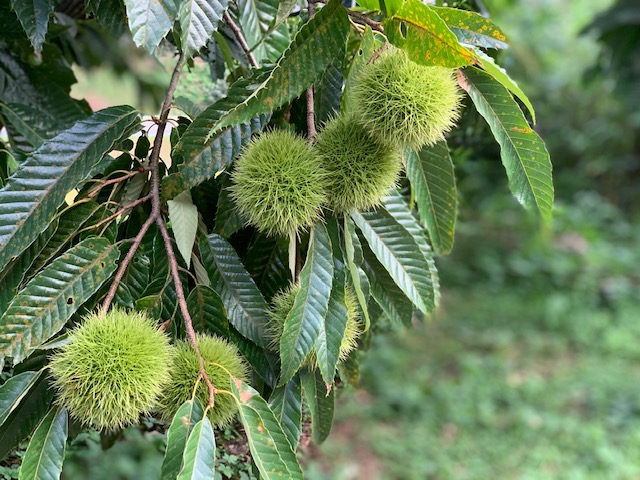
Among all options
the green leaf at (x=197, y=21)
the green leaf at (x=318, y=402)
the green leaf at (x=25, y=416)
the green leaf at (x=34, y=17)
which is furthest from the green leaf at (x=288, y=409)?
the green leaf at (x=34, y=17)

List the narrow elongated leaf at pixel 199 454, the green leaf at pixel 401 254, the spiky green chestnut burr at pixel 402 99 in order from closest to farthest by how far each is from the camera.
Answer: the narrow elongated leaf at pixel 199 454, the spiky green chestnut burr at pixel 402 99, the green leaf at pixel 401 254

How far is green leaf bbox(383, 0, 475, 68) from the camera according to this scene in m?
0.63

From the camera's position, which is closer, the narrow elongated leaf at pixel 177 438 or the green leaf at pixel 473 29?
the narrow elongated leaf at pixel 177 438

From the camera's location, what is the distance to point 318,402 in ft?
2.72

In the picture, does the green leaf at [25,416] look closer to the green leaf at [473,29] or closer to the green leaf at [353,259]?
the green leaf at [353,259]

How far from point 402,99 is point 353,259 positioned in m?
0.19

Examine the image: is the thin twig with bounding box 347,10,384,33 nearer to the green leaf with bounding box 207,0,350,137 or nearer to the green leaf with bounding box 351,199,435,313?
the green leaf with bounding box 207,0,350,137

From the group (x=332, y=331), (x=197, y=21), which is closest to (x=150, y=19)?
(x=197, y=21)

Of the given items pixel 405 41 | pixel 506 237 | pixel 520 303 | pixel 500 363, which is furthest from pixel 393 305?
pixel 506 237

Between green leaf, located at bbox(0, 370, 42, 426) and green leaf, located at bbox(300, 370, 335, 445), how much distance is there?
0.93ft

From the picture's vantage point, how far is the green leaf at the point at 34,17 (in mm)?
839

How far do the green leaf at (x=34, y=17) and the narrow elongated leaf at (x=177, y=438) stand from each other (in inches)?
19.4

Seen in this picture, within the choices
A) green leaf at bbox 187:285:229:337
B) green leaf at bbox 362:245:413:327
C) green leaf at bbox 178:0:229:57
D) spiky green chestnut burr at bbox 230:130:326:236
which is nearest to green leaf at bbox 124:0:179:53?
green leaf at bbox 178:0:229:57

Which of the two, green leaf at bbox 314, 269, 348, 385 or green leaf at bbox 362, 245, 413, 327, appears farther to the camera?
green leaf at bbox 362, 245, 413, 327
